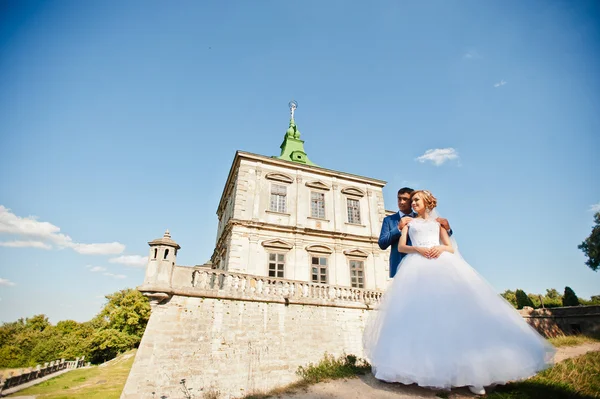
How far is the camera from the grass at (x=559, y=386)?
3.22 m

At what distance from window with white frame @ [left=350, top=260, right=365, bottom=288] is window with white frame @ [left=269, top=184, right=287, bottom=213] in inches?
226

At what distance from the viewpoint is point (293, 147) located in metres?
23.0

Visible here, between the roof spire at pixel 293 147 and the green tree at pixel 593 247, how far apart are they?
2593 centimetres

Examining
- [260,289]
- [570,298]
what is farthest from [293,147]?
[570,298]

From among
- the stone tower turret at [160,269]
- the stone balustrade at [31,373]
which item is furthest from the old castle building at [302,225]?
the stone balustrade at [31,373]

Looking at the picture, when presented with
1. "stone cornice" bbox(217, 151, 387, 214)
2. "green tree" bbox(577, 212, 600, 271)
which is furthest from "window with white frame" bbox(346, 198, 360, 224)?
"green tree" bbox(577, 212, 600, 271)

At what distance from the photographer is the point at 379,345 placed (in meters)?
3.51

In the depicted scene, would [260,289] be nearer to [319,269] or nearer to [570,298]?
[319,269]

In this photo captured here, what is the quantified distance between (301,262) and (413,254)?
12.8 meters

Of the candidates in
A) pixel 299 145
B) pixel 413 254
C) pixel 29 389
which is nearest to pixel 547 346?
pixel 413 254

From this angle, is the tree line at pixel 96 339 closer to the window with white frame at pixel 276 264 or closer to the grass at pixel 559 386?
the window with white frame at pixel 276 264

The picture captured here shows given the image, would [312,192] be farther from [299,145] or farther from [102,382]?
[102,382]

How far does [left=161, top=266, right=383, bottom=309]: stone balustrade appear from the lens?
10.0 metres

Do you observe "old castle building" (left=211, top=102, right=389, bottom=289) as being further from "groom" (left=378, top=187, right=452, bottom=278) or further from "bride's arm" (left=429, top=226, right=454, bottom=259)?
"bride's arm" (left=429, top=226, right=454, bottom=259)
